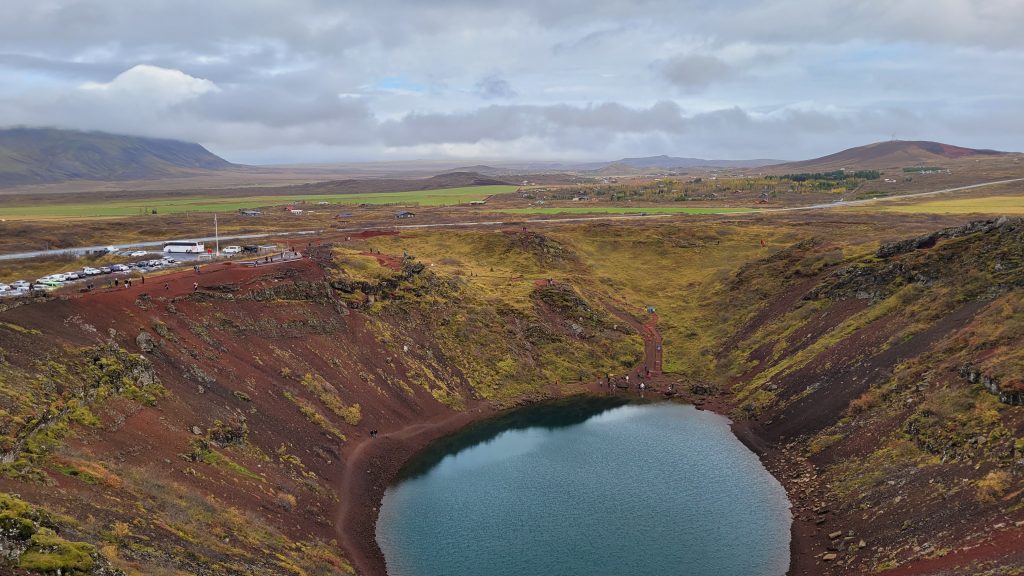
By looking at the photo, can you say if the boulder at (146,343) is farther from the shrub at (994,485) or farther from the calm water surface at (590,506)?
the shrub at (994,485)

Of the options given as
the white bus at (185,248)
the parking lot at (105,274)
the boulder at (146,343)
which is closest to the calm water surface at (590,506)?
the boulder at (146,343)

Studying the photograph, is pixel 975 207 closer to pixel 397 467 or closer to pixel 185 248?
pixel 397 467

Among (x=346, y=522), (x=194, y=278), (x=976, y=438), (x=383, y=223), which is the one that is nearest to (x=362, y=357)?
(x=194, y=278)

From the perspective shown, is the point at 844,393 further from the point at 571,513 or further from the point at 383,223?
the point at 383,223

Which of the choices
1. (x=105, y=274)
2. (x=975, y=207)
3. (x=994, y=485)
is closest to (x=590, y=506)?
(x=994, y=485)

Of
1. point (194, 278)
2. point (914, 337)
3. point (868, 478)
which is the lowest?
point (868, 478)

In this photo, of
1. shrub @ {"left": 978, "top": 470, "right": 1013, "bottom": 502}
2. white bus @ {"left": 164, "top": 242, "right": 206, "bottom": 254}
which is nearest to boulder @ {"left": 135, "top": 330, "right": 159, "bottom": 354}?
white bus @ {"left": 164, "top": 242, "right": 206, "bottom": 254}
